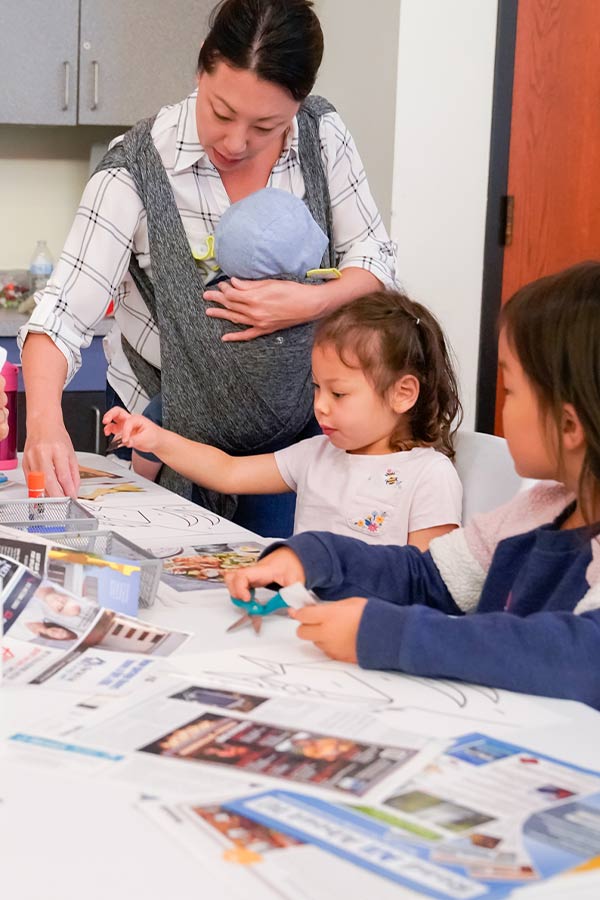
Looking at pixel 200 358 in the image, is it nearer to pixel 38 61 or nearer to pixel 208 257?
pixel 208 257

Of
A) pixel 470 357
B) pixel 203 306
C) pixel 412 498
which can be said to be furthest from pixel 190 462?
pixel 470 357

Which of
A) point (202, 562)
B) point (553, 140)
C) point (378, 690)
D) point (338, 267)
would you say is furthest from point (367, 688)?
point (553, 140)

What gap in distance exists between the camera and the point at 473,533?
1198mm

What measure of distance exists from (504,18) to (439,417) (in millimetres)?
1908

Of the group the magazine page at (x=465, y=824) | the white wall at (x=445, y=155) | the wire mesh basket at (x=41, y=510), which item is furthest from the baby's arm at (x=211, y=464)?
the white wall at (x=445, y=155)

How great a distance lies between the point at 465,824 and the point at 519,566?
496 mm

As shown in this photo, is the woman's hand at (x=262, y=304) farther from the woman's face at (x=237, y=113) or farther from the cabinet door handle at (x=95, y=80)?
the cabinet door handle at (x=95, y=80)

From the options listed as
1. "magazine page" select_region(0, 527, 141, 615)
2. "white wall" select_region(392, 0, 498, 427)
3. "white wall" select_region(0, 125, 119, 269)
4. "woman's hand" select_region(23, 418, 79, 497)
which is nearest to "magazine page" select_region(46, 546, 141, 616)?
"magazine page" select_region(0, 527, 141, 615)

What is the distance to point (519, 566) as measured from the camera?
1124 mm

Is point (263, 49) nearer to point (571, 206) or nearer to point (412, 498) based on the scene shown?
point (412, 498)

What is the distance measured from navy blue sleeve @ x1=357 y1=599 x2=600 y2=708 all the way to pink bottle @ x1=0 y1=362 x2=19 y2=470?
103cm

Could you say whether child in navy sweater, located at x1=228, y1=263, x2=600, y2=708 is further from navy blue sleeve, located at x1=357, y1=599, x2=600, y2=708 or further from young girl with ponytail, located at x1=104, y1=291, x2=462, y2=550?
young girl with ponytail, located at x1=104, y1=291, x2=462, y2=550

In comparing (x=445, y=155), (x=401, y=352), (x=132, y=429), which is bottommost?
(x=132, y=429)

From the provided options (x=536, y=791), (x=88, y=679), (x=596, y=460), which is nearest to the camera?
(x=536, y=791)
